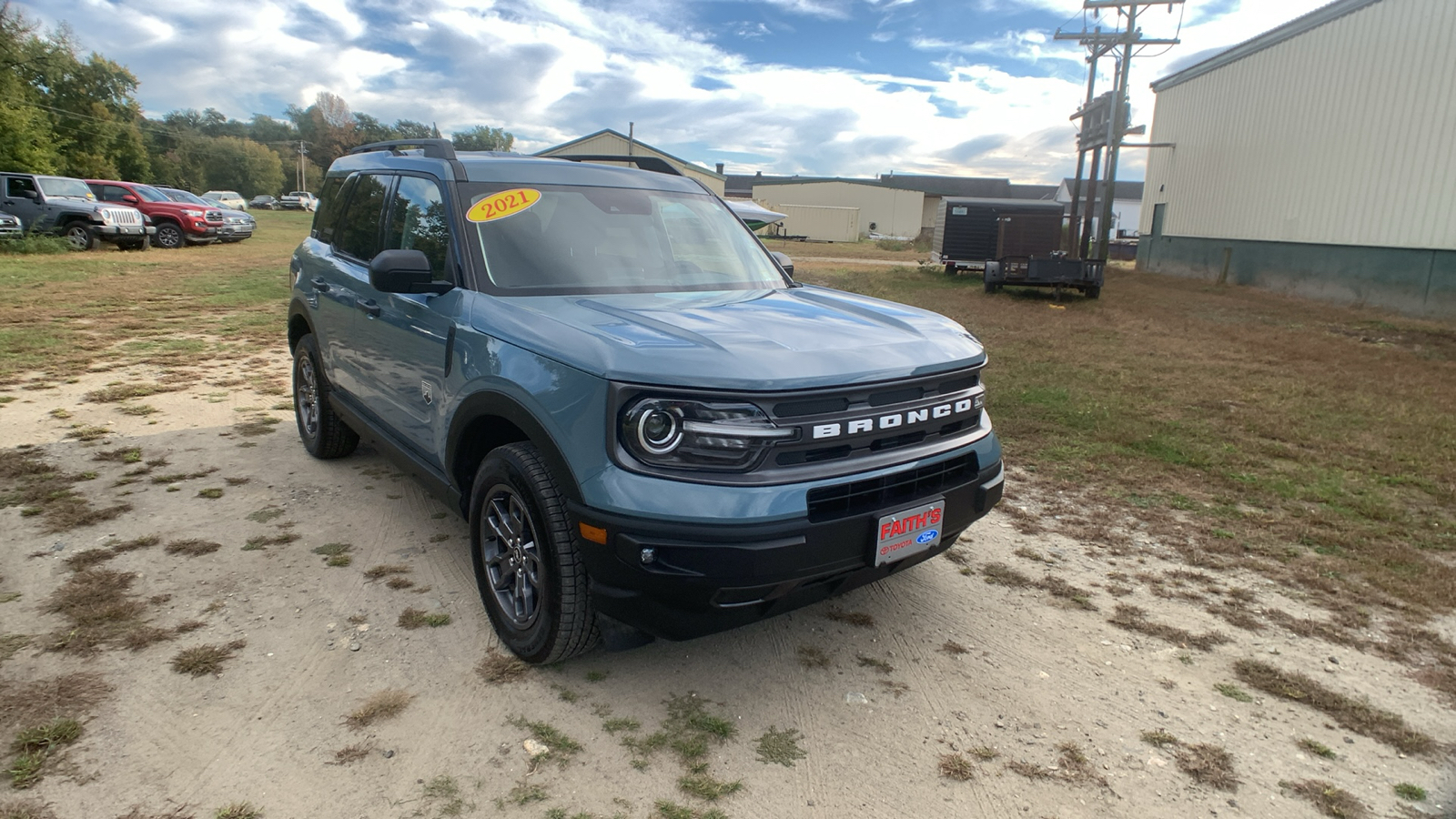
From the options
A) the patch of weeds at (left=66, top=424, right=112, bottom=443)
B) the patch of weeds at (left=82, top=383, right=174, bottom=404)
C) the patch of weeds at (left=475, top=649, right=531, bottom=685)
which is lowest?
the patch of weeds at (left=475, top=649, right=531, bottom=685)

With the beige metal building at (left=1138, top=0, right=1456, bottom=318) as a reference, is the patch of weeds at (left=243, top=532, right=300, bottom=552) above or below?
below

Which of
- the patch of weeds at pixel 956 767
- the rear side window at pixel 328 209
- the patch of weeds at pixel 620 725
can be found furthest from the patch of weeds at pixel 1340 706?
the rear side window at pixel 328 209

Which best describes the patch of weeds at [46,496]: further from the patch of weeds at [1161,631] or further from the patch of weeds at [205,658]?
the patch of weeds at [1161,631]

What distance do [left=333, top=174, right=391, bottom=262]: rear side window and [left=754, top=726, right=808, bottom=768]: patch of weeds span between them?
313 centimetres

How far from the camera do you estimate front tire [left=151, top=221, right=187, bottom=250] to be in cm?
2253

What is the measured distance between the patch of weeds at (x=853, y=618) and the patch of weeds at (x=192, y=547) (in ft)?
9.83

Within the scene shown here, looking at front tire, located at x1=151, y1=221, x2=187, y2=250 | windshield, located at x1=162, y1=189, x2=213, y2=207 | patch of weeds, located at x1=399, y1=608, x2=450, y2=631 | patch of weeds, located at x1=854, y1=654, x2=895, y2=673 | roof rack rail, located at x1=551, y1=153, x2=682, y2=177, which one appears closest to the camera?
patch of weeds, located at x1=854, y1=654, x2=895, y2=673

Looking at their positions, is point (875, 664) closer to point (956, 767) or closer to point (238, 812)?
point (956, 767)

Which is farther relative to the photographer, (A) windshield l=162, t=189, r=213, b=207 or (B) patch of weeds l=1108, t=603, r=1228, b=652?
(A) windshield l=162, t=189, r=213, b=207

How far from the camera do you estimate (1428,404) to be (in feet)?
25.1

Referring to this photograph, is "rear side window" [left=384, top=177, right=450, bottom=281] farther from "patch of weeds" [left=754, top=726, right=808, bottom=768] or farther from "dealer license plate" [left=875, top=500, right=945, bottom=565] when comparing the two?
"patch of weeds" [left=754, top=726, right=808, bottom=768]

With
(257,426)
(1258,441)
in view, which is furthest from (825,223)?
(257,426)

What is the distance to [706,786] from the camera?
8.18 ft

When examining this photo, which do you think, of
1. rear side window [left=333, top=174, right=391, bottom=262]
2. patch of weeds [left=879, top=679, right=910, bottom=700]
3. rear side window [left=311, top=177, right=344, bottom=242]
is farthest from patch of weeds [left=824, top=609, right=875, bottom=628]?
rear side window [left=311, top=177, right=344, bottom=242]
